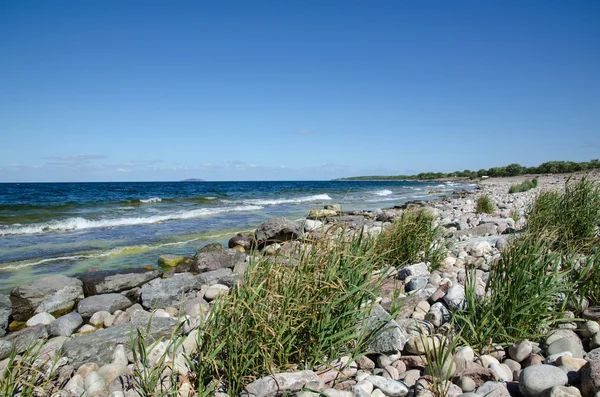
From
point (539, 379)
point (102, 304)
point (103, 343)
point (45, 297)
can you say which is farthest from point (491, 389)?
point (45, 297)

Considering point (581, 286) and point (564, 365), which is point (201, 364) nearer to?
point (564, 365)

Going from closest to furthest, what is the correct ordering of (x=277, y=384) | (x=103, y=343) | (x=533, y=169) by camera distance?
(x=277, y=384) → (x=103, y=343) → (x=533, y=169)

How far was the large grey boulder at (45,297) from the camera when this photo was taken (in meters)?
6.08

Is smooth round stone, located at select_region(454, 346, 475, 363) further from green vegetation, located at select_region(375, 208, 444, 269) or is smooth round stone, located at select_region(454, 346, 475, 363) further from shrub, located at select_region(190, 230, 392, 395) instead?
green vegetation, located at select_region(375, 208, 444, 269)

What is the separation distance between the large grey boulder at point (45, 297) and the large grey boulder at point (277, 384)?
525 centimetres

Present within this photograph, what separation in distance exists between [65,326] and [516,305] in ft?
18.8

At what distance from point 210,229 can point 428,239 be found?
10498 millimetres

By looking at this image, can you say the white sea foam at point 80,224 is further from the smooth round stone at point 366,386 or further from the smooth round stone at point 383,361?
the smooth round stone at point 366,386

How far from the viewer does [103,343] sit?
4047mm

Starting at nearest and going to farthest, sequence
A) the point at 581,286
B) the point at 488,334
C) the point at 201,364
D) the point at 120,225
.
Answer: the point at 201,364
the point at 488,334
the point at 581,286
the point at 120,225

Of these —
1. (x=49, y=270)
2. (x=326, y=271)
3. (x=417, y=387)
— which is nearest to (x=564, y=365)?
(x=417, y=387)

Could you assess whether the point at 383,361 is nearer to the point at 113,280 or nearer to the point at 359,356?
the point at 359,356

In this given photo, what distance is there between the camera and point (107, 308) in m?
6.02

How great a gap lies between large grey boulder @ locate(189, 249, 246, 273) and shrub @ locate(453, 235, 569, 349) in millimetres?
6026
